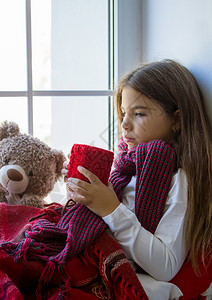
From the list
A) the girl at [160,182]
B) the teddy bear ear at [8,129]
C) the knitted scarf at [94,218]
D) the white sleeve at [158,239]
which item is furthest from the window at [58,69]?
the white sleeve at [158,239]

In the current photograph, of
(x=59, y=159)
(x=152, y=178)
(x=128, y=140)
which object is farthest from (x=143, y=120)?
(x=59, y=159)

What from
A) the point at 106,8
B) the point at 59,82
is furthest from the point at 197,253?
the point at 106,8

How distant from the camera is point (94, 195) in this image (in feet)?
3.05

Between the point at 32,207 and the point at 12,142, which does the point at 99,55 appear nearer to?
the point at 12,142

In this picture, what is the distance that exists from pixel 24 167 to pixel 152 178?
38 cm

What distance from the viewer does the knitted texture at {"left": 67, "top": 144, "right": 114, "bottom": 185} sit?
95 centimetres

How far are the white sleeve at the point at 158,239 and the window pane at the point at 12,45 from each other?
58 cm

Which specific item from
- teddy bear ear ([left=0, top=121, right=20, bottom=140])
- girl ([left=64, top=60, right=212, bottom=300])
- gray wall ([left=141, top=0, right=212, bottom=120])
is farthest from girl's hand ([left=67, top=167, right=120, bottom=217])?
gray wall ([left=141, top=0, right=212, bottom=120])

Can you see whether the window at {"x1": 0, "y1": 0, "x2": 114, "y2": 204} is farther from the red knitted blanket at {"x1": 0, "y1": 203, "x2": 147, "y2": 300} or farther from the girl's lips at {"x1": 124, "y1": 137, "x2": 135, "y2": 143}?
the red knitted blanket at {"x1": 0, "y1": 203, "x2": 147, "y2": 300}

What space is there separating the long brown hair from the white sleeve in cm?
3

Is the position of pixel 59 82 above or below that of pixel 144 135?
above

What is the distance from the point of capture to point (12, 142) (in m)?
1.06

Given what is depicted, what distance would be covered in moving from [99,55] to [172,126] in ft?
1.45

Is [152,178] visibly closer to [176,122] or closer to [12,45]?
[176,122]
